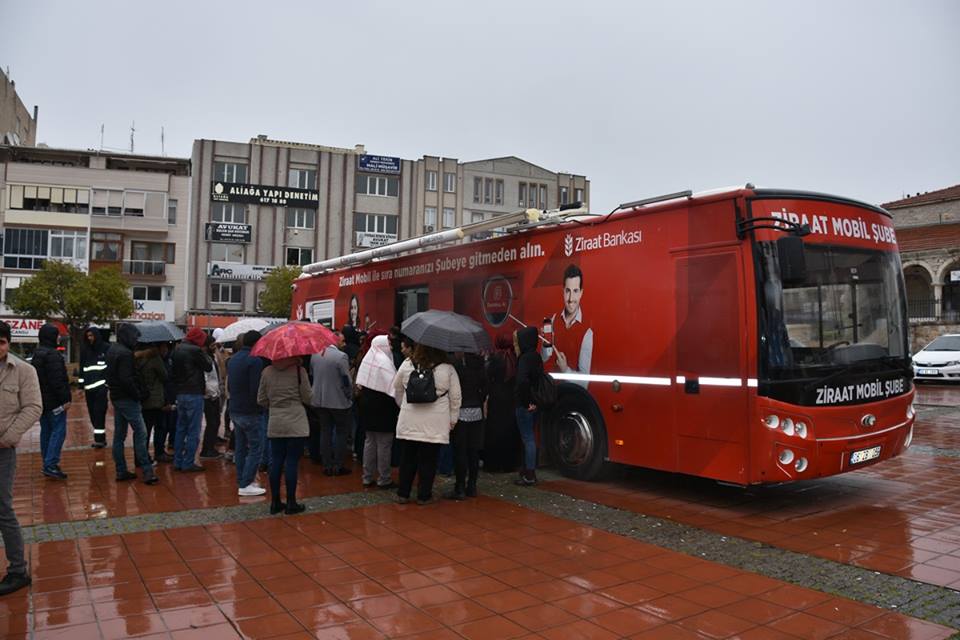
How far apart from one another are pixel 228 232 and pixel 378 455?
4397cm

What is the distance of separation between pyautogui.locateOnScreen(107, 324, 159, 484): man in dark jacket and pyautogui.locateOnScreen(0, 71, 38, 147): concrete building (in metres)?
52.4

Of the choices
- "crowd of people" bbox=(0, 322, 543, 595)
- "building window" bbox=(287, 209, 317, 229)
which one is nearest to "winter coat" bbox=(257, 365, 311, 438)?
"crowd of people" bbox=(0, 322, 543, 595)

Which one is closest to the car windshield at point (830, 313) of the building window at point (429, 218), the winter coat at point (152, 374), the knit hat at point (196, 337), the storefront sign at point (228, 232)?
the knit hat at point (196, 337)

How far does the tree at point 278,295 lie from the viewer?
1706 inches

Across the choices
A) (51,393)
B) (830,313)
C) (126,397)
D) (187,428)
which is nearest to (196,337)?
(187,428)

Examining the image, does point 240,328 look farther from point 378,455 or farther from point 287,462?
point 287,462

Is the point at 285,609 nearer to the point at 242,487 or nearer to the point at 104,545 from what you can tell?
the point at 104,545

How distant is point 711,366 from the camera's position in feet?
22.0

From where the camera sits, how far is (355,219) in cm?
5175

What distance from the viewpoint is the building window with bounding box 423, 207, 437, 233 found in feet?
174

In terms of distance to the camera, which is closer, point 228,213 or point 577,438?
point 577,438

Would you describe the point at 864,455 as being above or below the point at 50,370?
below

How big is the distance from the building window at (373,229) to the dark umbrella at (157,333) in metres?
42.7

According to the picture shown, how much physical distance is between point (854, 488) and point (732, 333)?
309 centimetres
